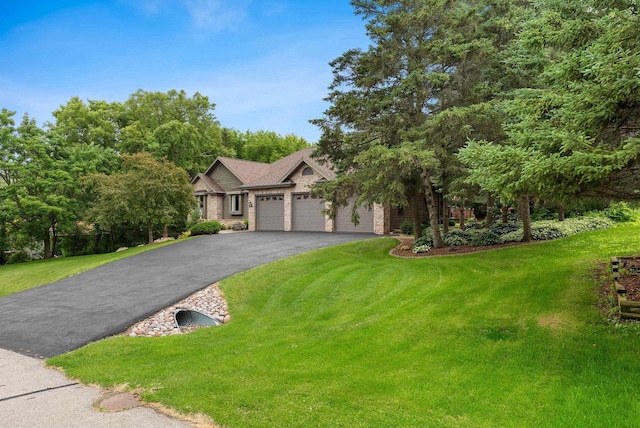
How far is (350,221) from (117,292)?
13502 millimetres

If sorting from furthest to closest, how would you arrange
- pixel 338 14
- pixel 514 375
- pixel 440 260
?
pixel 338 14 < pixel 440 260 < pixel 514 375

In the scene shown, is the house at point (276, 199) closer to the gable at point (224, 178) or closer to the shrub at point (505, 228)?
the gable at point (224, 178)

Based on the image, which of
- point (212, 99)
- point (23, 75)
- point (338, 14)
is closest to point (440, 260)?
point (338, 14)

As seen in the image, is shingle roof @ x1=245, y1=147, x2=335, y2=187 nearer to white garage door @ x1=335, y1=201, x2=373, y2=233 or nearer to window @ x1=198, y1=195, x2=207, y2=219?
white garage door @ x1=335, y1=201, x2=373, y2=233

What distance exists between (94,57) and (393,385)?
941 inches

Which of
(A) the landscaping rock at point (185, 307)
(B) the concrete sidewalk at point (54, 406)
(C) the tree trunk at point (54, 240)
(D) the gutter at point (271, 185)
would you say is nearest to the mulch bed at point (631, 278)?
(B) the concrete sidewalk at point (54, 406)

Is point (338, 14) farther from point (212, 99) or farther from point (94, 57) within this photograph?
point (212, 99)

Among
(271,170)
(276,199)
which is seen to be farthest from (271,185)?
(271,170)

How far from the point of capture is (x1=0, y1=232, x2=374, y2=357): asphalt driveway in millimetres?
8461

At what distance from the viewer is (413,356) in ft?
18.1

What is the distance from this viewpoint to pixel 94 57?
2108cm

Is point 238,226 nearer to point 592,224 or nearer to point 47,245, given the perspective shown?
point 47,245

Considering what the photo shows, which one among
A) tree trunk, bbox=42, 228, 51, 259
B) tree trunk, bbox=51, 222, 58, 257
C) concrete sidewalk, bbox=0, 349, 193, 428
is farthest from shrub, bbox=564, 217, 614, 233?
tree trunk, bbox=42, 228, 51, 259

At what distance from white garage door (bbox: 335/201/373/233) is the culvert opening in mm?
13638
